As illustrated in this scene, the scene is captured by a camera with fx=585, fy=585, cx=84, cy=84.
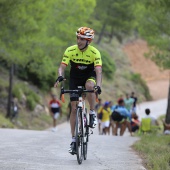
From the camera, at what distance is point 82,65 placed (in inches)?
381

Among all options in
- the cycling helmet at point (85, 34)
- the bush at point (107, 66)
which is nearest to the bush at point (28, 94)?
the bush at point (107, 66)

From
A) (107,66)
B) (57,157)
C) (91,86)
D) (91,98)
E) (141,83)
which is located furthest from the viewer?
(141,83)

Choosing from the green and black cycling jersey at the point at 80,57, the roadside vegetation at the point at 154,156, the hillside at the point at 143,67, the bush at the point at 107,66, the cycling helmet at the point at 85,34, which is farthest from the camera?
the hillside at the point at 143,67

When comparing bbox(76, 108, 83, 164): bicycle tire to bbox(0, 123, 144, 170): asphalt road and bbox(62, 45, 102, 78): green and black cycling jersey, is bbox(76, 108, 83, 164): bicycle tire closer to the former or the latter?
bbox(0, 123, 144, 170): asphalt road

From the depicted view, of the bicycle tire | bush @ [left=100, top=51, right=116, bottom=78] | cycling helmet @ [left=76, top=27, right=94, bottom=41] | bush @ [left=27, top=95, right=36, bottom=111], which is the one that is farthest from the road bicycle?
bush @ [left=100, top=51, right=116, bottom=78]

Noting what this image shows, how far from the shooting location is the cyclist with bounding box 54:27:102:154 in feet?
31.3

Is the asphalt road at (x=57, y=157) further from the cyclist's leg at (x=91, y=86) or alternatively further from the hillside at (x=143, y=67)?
the hillside at (x=143, y=67)

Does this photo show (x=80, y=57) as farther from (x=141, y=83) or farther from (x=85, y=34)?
(x=141, y=83)

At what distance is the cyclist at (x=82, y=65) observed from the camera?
953 cm

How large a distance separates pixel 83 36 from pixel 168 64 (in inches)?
581

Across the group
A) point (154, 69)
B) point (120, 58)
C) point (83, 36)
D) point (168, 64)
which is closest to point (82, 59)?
point (83, 36)

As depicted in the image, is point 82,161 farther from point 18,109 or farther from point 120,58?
point 120,58

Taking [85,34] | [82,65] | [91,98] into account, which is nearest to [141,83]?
[91,98]

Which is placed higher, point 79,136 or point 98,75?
point 98,75
